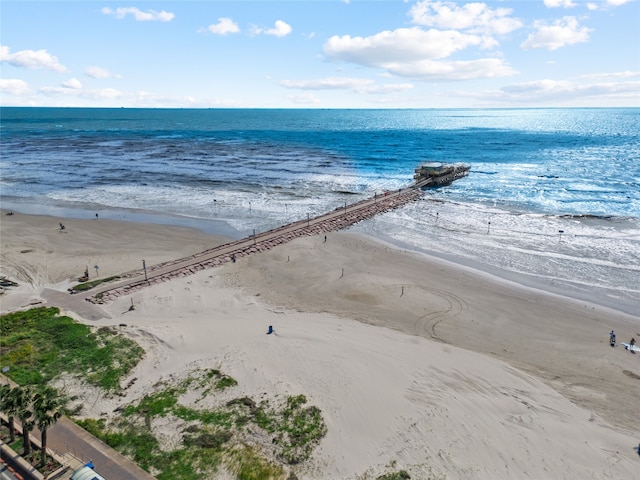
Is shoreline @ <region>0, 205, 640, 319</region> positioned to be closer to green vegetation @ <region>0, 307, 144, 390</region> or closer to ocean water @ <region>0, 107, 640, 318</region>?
ocean water @ <region>0, 107, 640, 318</region>

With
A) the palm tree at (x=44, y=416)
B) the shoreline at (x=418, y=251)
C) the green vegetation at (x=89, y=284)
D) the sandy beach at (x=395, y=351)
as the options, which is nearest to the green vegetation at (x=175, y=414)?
the palm tree at (x=44, y=416)

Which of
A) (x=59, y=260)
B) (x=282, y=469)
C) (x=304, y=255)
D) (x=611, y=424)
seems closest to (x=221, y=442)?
(x=282, y=469)

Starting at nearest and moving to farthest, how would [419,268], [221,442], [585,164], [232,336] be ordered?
1. [221,442]
2. [232,336]
3. [419,268]
4. [585,164]

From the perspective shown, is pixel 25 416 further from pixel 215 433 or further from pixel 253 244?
pixel 253 244

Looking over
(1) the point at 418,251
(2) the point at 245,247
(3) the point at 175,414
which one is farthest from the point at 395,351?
(2) the point at 245,247

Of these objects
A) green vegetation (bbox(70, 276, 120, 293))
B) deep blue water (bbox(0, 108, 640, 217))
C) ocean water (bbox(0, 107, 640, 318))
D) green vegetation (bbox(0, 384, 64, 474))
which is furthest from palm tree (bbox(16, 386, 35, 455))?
deep blue water (bbox(0, 108, 640, 217))

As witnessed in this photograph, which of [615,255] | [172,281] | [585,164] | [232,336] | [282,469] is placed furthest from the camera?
[585,164]

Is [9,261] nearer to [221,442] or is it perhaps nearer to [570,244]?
[221,442]
